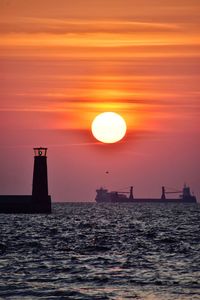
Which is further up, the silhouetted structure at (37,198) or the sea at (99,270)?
the silhouetted structure at (37,198)

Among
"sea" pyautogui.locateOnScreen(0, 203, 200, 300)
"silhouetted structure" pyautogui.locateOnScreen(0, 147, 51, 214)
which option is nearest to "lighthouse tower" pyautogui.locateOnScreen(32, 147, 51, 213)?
"silhouetted structure" pyautogui.locateOnScreen(0, 147, 51, 214)

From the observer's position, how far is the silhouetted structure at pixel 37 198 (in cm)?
11744

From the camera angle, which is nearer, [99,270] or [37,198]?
[99,270]

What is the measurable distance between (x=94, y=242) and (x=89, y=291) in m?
26.4

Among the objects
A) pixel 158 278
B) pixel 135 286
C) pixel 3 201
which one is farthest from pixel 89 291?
pixel 3 201

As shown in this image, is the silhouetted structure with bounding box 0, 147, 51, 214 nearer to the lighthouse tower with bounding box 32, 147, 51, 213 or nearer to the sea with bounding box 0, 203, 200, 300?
the lighthouse tower with bounding box 32, 147, 51, 213

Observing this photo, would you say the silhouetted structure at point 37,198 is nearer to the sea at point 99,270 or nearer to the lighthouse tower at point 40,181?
the lighthouse tower at point 40,181

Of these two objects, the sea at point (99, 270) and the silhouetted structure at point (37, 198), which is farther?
the silhouetted structure at point (37, 198)

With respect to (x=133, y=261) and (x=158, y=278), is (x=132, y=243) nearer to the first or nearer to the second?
(x=133, y=261)

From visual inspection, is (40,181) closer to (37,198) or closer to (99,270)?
(37,198)

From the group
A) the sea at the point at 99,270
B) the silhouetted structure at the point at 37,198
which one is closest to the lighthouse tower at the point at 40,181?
the silhouetted structure at the point at 37,198

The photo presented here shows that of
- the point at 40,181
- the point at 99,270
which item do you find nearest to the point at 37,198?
the point at 40,181

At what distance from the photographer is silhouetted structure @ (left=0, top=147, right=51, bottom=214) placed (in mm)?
117438

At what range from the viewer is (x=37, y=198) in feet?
389
